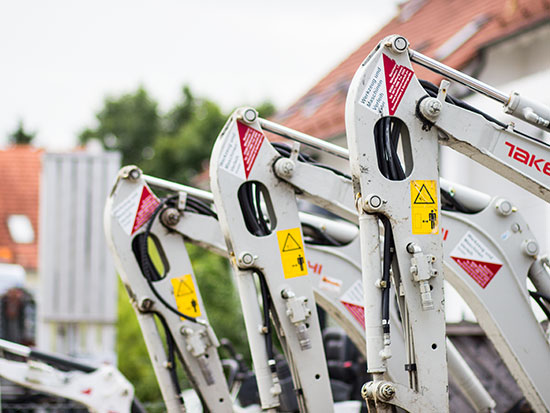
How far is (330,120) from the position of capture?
1359cm

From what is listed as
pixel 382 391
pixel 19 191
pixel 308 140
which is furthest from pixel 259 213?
pixel 19 191

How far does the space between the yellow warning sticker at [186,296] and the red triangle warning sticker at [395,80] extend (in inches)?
122

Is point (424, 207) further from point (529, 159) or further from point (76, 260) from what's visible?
point (76, 260)

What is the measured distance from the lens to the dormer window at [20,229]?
2728cm

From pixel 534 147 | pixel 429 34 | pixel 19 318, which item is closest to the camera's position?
pixel 534 147

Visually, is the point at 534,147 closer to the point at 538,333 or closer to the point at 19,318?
the point at 538,333

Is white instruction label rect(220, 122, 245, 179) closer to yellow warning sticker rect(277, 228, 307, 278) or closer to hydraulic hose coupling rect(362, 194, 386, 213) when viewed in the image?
yellow warning sticker rect(277, 228, 307, 278)

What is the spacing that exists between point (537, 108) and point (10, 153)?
26.5 m

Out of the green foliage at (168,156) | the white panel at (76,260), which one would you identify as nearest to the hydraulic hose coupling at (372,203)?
the white panel at (76,260)

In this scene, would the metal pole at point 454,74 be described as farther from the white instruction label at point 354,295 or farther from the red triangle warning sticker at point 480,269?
the white instruction label at point 354,295

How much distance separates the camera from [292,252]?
6625 mm

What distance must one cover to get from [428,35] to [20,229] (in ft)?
53.9

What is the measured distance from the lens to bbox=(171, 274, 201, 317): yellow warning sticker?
779cm

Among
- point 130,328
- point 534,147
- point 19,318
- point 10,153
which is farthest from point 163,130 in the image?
point 534,147
